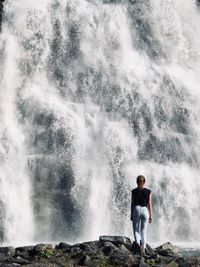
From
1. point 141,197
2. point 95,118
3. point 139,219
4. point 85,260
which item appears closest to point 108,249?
point 85,260

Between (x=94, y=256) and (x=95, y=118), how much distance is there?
68.3 ft

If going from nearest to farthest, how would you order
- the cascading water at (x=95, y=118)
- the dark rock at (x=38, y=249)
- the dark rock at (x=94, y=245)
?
the dark rock at (x=38, y=249) < the dark rock at (x=94, y=245) < the cascading water at (x=95, y=118)

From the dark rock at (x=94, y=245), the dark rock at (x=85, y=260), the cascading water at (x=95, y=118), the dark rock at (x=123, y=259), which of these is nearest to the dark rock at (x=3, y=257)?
the dark rock at (x=85, y=260)

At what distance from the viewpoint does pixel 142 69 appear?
136 feet

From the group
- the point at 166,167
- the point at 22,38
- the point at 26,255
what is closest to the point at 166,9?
the point at 22,38

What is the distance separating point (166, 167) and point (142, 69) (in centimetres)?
931

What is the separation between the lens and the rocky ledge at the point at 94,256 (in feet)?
51.6

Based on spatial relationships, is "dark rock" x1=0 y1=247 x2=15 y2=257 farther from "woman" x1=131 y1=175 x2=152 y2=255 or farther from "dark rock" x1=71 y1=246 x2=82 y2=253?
"woman" x1=131 y1=175 x2=152 y2=255

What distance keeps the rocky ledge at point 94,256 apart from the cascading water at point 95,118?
12.4 meters

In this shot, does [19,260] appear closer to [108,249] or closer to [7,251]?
[7,251]

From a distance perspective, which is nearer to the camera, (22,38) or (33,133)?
(33,133)

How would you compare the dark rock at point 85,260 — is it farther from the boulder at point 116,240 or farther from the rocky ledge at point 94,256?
the boulder at point 116,240

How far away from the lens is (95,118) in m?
37.1

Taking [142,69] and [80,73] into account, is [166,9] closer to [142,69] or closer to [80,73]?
[142,69]
